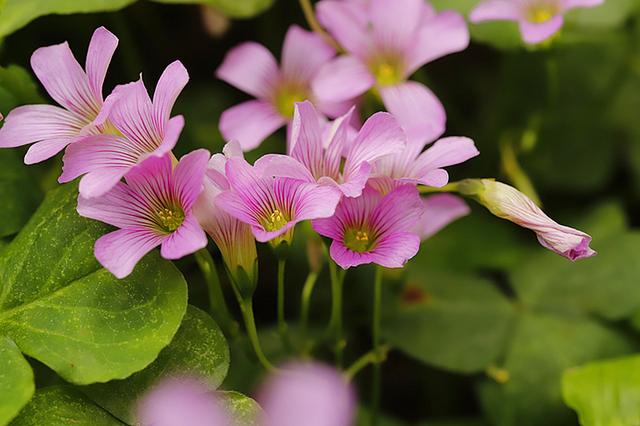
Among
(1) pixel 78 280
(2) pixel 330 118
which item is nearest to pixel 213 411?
(1) pixel 78 280

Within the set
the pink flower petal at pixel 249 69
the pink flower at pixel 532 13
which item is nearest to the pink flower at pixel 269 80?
the pink flower petal at pixel 249 69

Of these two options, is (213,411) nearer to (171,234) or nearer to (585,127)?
(171,234)

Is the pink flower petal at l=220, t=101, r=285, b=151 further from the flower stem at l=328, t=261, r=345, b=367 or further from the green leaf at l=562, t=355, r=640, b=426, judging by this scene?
the green leaf at l=562, t=355, r=640, b=426

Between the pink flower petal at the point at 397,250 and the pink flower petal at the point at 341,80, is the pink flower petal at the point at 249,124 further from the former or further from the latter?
the pink flower petal at the point at 397,250

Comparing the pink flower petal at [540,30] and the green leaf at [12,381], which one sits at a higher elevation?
the pink flower petal at [540,30]

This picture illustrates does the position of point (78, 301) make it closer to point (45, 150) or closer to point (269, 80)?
point (45, 150)

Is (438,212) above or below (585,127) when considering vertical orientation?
above
